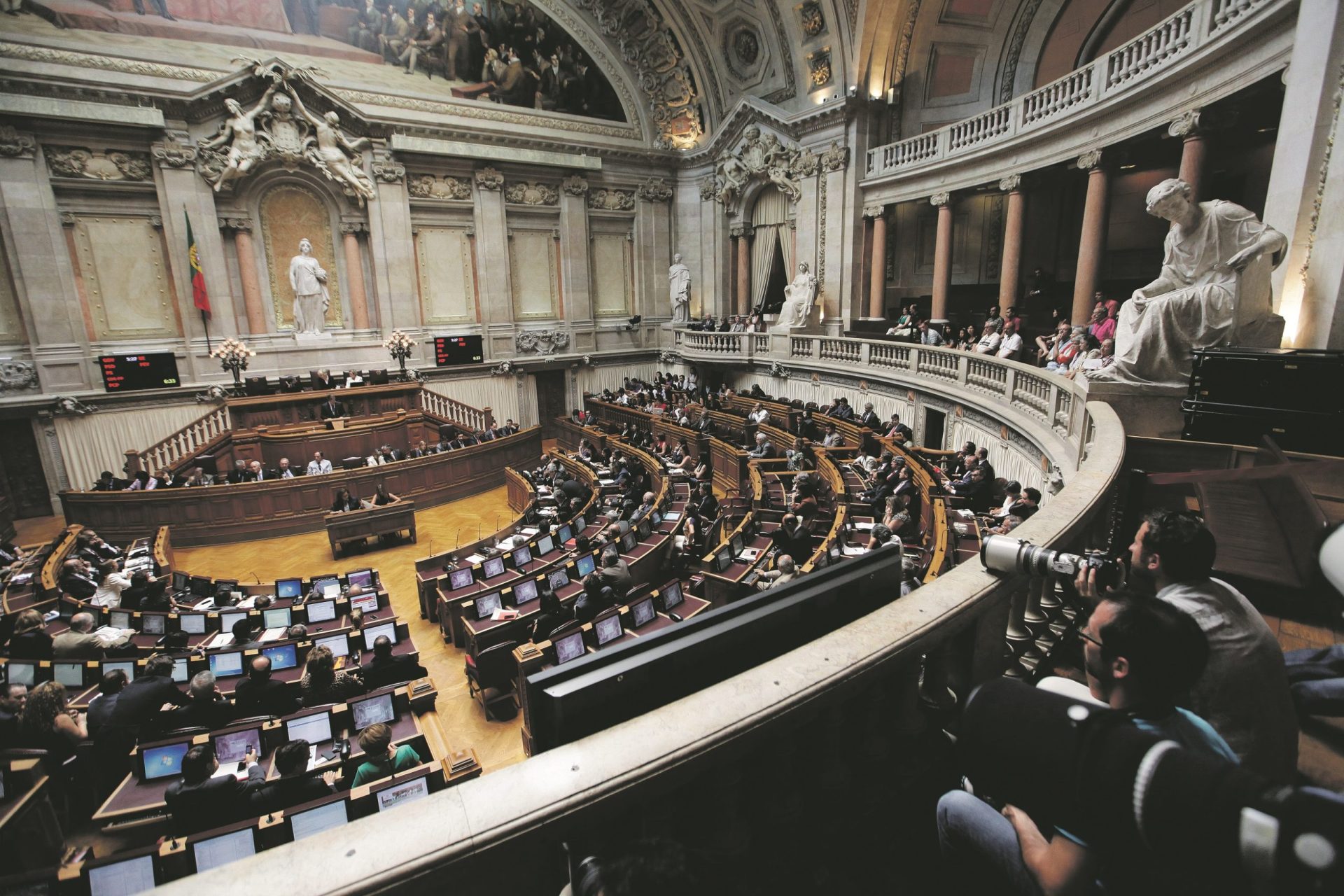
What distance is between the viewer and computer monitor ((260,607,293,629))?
7555 millimetres

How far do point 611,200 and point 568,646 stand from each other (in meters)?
20.1

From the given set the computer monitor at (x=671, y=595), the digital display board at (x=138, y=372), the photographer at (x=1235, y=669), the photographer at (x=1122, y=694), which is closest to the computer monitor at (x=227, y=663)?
the computer monitor at (x=671, y=595)

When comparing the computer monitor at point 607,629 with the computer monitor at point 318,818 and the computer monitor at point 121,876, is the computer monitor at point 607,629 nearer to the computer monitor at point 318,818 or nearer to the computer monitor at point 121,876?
the computer monitor at point 318,818

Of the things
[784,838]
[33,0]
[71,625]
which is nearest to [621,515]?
[71,625]

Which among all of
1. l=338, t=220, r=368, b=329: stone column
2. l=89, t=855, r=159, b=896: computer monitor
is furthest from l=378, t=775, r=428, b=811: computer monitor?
l=338, t=220, r=368, b=329: stone column

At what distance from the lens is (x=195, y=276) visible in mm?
16391

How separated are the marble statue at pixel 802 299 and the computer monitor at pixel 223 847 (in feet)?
57.2

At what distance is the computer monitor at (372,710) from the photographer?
5398 mm

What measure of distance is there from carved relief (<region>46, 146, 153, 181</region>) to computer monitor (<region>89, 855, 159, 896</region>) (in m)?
18.8

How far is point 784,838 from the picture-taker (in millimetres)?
1804

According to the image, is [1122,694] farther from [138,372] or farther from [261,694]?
[138,372]

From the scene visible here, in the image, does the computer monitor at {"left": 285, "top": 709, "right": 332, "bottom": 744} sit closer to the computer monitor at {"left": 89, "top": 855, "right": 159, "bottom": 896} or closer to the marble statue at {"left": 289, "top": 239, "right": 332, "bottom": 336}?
the computer monitor at {"left": 89, "top": 855, "right": 159, "bottom": 896}

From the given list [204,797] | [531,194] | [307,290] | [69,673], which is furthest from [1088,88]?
[307,290]

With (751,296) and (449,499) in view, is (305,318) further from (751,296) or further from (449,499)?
(751,296)
